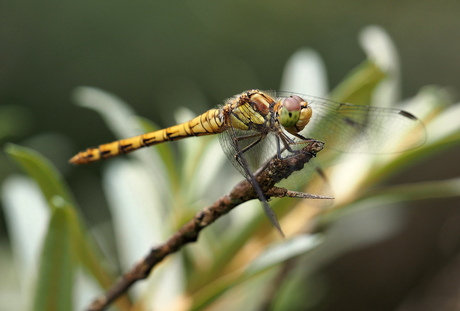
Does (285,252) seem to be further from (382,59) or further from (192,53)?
(192,53)

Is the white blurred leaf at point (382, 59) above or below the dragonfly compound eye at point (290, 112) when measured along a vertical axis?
above

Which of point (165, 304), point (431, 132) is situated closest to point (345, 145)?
point (431, 132)

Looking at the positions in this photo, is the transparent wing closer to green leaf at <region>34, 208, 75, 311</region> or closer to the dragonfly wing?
the dragonfly wing

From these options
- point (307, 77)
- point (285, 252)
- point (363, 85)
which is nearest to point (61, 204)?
point (285, 252)

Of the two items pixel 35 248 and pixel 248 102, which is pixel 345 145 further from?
pixel 35 248

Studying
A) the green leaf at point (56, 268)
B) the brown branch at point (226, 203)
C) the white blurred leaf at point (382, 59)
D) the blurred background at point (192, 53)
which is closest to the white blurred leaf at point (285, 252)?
the brown branch at point (226, 203)

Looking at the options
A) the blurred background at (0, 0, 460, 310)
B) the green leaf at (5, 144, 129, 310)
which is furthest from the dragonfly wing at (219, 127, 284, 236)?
the blurred background at (0, 0, 460, 310)

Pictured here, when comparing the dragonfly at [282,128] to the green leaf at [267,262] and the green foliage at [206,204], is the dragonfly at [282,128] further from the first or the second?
the green leaf at [267,262]
